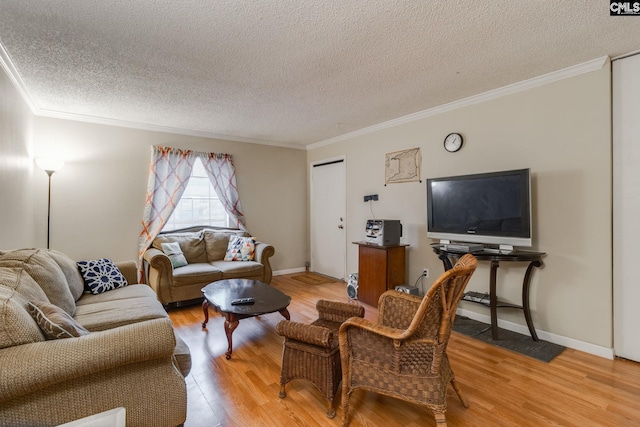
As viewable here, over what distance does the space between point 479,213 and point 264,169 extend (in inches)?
142

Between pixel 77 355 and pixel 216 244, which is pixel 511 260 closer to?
pixel 77 355

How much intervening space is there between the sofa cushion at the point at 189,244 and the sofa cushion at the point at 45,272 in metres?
1.90

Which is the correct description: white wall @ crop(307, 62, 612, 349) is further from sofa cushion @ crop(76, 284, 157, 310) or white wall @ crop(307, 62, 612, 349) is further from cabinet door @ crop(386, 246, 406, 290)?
sofa cushion @ crop(76, 284, 157, 310)

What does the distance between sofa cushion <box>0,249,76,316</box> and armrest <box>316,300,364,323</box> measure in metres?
1.78

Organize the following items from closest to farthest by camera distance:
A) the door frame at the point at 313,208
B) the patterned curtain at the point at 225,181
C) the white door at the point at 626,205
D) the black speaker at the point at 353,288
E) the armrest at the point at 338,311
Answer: the armrest at the point at 338,311
the white door at the point at 626,205
the black speaker at the point at 353,288
the patterned curtain at the point at 225,181
the door frame at the point at 313,208

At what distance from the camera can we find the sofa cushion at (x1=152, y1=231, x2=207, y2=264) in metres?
4.20

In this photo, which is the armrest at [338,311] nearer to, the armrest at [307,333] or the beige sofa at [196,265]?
the armrest at [307,333]

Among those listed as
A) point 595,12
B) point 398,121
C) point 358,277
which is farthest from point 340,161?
point 595,12

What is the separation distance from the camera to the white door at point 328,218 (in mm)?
5082

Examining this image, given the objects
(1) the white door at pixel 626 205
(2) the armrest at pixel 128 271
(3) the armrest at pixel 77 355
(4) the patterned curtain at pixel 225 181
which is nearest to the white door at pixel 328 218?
(4) the patterned curtain at pixel 225 181

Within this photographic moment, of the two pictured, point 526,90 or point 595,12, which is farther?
point 526,90

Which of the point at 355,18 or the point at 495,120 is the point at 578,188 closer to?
the point at 495,120

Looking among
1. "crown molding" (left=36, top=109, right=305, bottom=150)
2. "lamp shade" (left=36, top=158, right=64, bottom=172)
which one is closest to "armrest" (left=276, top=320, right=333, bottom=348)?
"lamp shade" (left=36, top=158, right=64, bottom=172)

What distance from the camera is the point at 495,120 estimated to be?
3.13 metres
